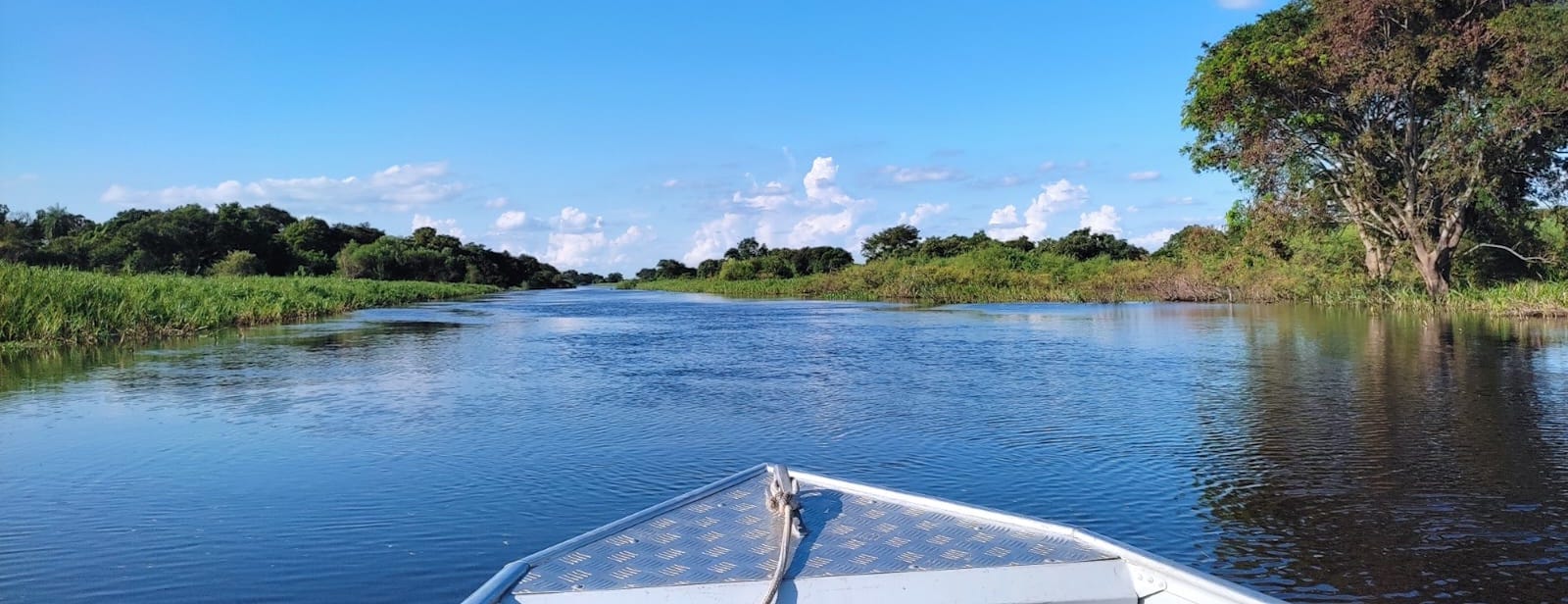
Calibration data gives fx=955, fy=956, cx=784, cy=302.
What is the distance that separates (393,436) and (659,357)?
7.33 metres

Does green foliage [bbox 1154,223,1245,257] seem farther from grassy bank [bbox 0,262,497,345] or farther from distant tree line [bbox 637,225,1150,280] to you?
grassy bank [bbox 0,262,497,345]

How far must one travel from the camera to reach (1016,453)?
687 centimetres

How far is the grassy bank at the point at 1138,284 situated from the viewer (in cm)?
2255

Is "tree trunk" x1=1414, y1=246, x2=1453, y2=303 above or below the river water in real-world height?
above

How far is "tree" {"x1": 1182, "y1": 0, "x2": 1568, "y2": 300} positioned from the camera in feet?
64.1

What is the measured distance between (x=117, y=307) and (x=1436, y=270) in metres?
29.2

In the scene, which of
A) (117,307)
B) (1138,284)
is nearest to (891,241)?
(1138,284)

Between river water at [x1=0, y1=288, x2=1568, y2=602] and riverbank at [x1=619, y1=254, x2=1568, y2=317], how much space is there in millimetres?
9265

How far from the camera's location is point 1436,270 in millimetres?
23469

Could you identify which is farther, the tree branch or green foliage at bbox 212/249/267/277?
green foliage at bbox 212/249/267/277

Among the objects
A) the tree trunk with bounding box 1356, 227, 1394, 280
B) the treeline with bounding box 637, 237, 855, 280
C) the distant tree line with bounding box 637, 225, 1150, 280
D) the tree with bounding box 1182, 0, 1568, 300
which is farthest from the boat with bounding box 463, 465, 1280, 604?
the treeline with bounding box 637, 237, 855, 280

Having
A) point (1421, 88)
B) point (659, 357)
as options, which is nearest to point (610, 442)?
point (659, 357)

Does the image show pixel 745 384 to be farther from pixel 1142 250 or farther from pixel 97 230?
pixel 97 230

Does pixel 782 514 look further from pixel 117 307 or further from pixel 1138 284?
pixel 1138 284
